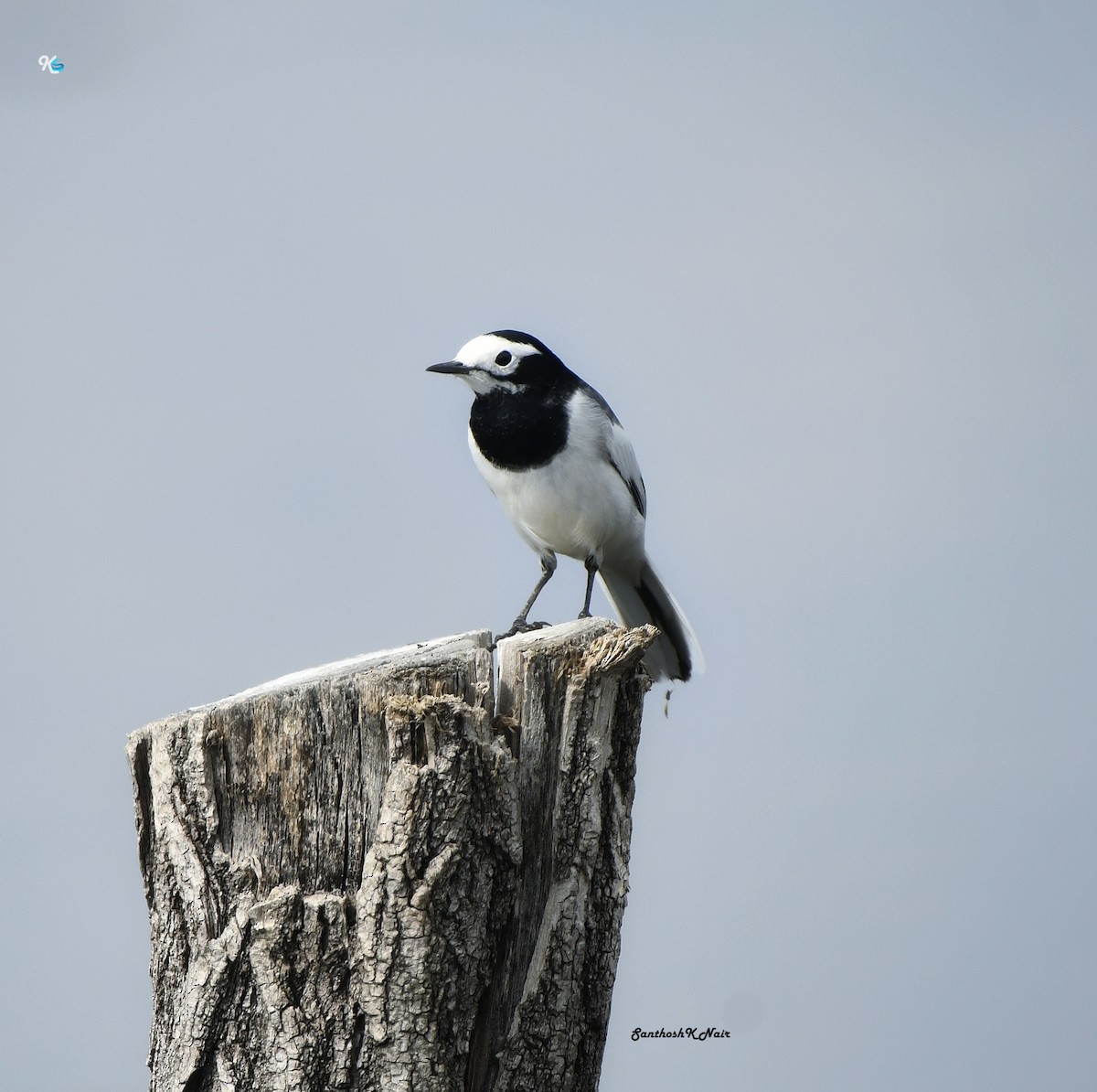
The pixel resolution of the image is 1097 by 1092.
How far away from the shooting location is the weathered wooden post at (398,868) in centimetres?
331

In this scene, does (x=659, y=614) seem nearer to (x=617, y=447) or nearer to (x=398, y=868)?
(x=617, y=447)

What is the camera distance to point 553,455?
18.1 feet

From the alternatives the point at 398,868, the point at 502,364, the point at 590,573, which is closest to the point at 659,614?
the point at 590,573

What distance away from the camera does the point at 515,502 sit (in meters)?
5.74

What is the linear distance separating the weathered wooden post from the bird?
1.83m

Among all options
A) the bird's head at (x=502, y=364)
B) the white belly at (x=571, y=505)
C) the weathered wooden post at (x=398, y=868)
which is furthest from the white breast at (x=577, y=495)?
the weathered wooden post at (x=398, y=868)

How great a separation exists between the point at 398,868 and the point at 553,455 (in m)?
2.57

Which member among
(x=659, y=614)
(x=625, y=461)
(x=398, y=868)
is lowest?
(x=398, y=868)

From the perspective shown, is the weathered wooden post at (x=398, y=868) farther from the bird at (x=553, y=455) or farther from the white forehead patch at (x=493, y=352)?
the white forehead patch at (x=493, y=352)

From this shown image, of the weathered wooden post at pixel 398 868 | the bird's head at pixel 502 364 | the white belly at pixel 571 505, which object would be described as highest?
the bird's head at pixel 502 364

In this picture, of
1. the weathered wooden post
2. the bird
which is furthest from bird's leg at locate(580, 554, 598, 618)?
the weathered wooden post

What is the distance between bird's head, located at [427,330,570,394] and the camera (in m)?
5.56

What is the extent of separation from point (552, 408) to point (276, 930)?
2818 millimetres

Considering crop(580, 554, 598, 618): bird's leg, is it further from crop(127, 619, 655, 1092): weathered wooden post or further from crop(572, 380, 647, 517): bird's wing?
crop(127, 619, 655, 1092): weathered wooden post
